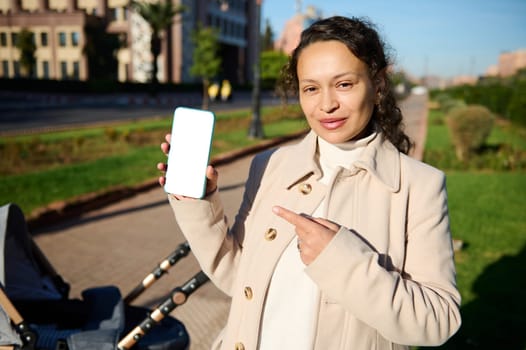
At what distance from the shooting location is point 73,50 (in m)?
47.9

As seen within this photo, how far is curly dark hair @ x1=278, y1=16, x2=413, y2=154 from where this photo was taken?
137 cm

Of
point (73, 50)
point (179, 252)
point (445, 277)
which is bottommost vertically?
point (179, 252)

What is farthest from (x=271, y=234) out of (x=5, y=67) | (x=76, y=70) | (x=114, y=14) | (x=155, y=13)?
(x=5, y=67)

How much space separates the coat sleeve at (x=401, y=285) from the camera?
117 cm

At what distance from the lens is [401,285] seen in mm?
1191

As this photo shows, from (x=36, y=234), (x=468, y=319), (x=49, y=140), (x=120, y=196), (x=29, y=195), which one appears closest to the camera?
(x=468, y=319)

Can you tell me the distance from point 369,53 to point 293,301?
0.85 meters

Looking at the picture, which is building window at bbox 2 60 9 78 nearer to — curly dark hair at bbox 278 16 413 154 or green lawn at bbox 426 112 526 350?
green lawn at bbox 426 112 526 350

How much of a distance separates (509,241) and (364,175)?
5184mm

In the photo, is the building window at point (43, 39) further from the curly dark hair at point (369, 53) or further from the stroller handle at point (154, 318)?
the curly dark hair at point (369, 53)

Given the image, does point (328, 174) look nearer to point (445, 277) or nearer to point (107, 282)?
point (445, 277)

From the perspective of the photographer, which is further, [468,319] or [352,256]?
[468,319]

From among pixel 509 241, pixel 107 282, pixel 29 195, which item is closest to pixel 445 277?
pixel 107 282

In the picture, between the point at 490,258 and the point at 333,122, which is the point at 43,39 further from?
the point at 333,122
